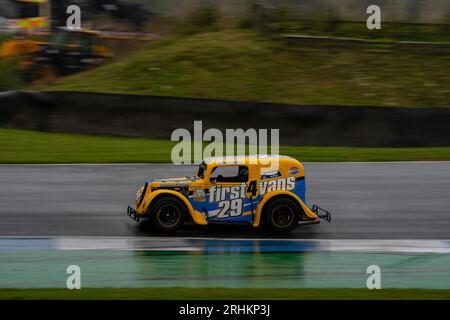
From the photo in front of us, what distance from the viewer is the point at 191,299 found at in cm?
758

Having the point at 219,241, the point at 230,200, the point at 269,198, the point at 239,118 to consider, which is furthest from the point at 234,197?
the point at 239,118

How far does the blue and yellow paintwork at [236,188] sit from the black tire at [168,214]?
77 millimetres

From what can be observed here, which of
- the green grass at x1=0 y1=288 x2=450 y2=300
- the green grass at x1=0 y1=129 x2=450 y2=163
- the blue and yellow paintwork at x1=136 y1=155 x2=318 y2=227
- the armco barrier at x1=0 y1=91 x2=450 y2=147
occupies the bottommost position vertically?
the green grass at x1=0 y1=288 x2=450 y2=300

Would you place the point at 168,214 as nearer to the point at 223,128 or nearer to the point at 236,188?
the point at 236,188

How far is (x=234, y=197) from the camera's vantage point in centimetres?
1056

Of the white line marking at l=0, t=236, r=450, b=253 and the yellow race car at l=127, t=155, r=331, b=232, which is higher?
the yellow race car at l=127, t=155, r=331, b=232

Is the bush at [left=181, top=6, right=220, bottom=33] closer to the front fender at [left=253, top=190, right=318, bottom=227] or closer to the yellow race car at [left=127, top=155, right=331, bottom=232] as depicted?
the yellow race car at [left=127, top=155, right=331, bottom=232]

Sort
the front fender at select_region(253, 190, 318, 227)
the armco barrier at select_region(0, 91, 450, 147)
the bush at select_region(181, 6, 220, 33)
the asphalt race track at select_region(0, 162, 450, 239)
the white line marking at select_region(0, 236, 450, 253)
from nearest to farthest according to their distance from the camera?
the white line marking at select_region(0, 236, 450, 253) → the front fender at select_region(253, 190, 318, 227) → the asphalt race track at select_region(0, 162, 450, 239) → the armco barrier at select_region(0, 91, 450, 147) → the bush at select_region(181, 6, 220, 33)

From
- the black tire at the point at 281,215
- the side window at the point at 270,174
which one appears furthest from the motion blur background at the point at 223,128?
the side window at the point at 270,174

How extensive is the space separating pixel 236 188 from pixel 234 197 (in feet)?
0.44

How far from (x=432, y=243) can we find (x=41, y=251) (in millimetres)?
5207

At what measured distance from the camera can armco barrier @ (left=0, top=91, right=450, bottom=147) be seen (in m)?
18.5

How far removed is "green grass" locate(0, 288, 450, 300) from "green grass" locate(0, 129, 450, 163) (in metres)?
8.39

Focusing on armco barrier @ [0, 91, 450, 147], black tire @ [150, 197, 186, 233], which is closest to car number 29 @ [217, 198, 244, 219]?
black tire @ [150, 197, 186, 233]
